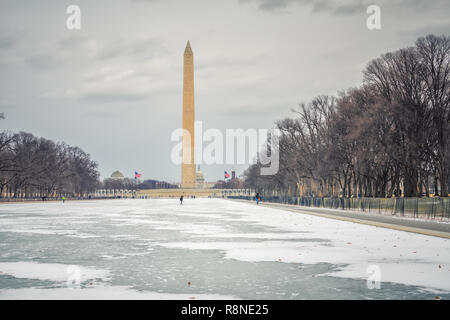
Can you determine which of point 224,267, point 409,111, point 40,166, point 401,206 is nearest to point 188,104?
point 40,166

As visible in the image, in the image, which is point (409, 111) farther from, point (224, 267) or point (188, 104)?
point (188, 104)

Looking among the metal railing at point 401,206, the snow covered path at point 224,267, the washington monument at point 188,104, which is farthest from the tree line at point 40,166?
the snow covered path at point 224,267

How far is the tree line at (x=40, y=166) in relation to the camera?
77050 millimetres

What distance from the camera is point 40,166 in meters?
85.4

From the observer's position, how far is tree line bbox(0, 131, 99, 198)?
77.1m

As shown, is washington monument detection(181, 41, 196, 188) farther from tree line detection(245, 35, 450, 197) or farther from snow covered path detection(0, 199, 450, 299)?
snow covered path detection(0, 199, 450, 299)

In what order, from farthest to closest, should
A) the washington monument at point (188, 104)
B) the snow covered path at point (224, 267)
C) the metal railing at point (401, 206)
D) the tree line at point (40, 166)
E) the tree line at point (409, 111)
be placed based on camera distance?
the washington monument at point (188, 104) → the tree line at point (40, 166) → the tree line at point (409, 111) → the metal railing at point (401, 206) → the snow covered path at point (224, 267)

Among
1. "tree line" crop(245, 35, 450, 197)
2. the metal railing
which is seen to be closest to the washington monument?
"tree line" crop(245, 35, 450, 197)

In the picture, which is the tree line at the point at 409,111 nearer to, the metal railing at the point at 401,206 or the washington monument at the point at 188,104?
the metal railing at the point at 401,206

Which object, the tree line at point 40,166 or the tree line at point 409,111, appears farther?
the tree line at point 40,166

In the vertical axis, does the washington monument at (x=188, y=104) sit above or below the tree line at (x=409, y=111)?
above
